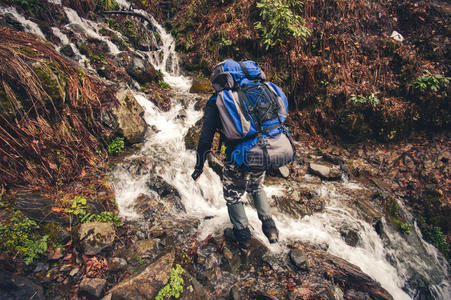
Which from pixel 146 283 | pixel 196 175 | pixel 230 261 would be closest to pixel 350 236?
pixel 230 261

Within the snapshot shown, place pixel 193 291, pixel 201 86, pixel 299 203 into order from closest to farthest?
1. pixel 193 291
2. pixel 299 203
3. pixel 201 86

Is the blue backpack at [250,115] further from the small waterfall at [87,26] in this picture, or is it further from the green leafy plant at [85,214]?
the small waterfall at [87,26]

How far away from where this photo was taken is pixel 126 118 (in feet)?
18.0

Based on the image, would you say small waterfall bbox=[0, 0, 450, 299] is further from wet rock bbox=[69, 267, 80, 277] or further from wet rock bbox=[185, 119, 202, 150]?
wet rock bbox=[69, 267, 80, 277]

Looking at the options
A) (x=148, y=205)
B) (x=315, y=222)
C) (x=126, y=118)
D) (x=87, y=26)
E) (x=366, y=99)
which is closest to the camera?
(x=148, y=205)

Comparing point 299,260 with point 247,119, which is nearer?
point 247,119

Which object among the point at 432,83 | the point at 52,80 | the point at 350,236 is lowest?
the point at 350,236

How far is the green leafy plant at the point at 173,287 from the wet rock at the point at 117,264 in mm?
717

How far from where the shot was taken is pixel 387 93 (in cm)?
657

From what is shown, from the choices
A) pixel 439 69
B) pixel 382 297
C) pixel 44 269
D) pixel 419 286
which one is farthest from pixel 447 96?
pixel 44 269

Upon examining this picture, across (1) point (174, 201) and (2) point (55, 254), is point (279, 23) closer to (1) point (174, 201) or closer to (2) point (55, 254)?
(1) point (174, 201)

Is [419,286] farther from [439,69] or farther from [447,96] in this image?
[439,69]

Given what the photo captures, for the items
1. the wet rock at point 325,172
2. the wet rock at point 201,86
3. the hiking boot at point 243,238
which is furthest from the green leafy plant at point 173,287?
the wet rock at point 201,86

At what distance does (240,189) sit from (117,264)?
83.8 inches
